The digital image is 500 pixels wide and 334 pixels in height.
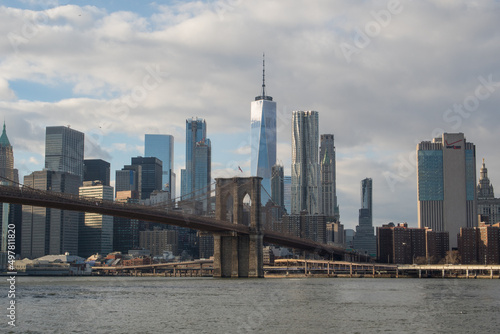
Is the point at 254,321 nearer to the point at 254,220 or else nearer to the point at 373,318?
the point at 373,318

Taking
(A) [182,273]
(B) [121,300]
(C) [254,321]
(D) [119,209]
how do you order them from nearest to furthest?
(C) [254,321], (B) [121,300], (D) [119,209], (A) [182,273]

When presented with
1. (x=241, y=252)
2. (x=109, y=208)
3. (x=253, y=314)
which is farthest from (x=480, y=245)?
(x=253, y=314)

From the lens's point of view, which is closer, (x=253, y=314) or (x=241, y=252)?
(x=253, y=314)

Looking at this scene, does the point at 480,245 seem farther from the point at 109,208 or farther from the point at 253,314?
the point at 253,314

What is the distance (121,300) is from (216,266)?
152 ft

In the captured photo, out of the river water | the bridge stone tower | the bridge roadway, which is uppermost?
the bridge roadway

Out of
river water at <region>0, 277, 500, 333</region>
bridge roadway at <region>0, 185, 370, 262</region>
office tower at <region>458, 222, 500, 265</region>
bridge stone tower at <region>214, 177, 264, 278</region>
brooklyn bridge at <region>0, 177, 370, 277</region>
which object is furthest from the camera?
office tower at <region>458, 222, 500, 265</region>

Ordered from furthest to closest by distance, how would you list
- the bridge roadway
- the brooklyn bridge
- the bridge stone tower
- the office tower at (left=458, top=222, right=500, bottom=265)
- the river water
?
the office tower at (left=458, top=222, right=500, bottom=265) < the bridge stone tower < the brooklyn bridge < the bridge roadway < the river water

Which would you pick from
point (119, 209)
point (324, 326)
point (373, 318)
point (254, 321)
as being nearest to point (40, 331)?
point (254, 321)

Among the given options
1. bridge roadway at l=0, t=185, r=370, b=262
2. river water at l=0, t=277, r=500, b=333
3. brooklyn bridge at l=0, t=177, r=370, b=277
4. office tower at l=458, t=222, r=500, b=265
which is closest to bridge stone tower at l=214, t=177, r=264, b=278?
brooklyn bridge at l=0, t=177, r=370, b=277

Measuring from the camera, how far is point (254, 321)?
123ft

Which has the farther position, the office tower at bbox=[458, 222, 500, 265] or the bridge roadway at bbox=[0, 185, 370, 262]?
the office tower at bbox=[458, 222, 500, 265]

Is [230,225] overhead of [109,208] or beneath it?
beneath

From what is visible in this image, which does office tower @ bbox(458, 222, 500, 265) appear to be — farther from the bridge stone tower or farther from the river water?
the river water
